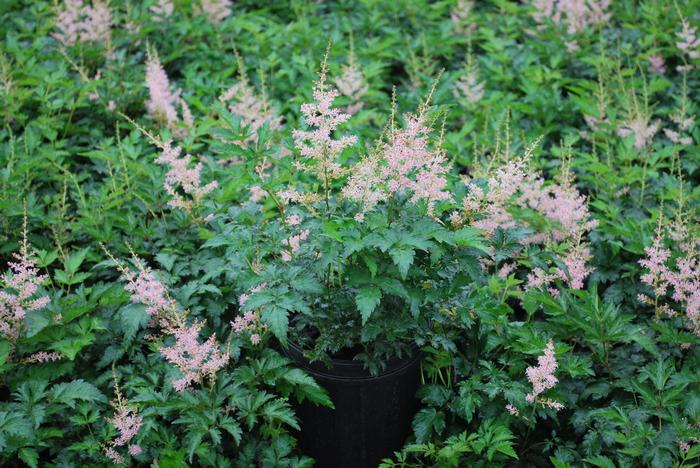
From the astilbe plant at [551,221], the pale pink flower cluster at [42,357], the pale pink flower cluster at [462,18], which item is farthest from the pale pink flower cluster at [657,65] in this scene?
the pale pink flower cluster at [42,357]

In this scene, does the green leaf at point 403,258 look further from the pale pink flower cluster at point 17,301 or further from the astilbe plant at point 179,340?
the pale pink flower cluster at point 17,301

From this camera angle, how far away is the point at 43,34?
6434mm

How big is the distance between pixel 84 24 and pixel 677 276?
531cm

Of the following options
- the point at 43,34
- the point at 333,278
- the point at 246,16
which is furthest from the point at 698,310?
the point at 43,34

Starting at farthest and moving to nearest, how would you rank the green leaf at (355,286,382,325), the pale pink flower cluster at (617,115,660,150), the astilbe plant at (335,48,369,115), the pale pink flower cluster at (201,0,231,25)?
1. the pale pink flower cluster at (201,0,231,25)
2. the astilbe plant at (335,48,369,115)
3. the pale pink flower cluster at (617,115,660,150)
4. the green leaf at (355,286,382,325)

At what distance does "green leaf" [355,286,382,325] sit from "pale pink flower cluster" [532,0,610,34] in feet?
15.7

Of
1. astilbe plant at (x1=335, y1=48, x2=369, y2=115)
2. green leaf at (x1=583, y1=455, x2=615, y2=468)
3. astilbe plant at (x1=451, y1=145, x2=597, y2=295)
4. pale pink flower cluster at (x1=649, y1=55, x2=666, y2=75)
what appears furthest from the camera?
pale pink flower cluster at (x1=649, y1=55, x2=666, y2=75)

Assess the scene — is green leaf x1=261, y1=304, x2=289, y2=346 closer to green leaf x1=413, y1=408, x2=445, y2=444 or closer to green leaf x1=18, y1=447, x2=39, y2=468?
green leaf x1=413, y1=408, x2=445, y2=444

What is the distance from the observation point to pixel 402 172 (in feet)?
9.77

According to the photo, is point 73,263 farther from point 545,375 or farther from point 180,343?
point 545,375

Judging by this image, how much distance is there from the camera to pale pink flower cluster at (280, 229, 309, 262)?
334 centimetres

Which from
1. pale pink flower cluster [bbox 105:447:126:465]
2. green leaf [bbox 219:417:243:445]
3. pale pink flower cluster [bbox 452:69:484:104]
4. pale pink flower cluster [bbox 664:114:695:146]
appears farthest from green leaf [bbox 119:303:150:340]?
pale pink flower cluster [bbox 664:114:695:146]

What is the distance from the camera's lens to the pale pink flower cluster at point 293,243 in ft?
10.9

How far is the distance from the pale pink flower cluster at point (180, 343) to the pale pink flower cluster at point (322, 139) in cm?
92
